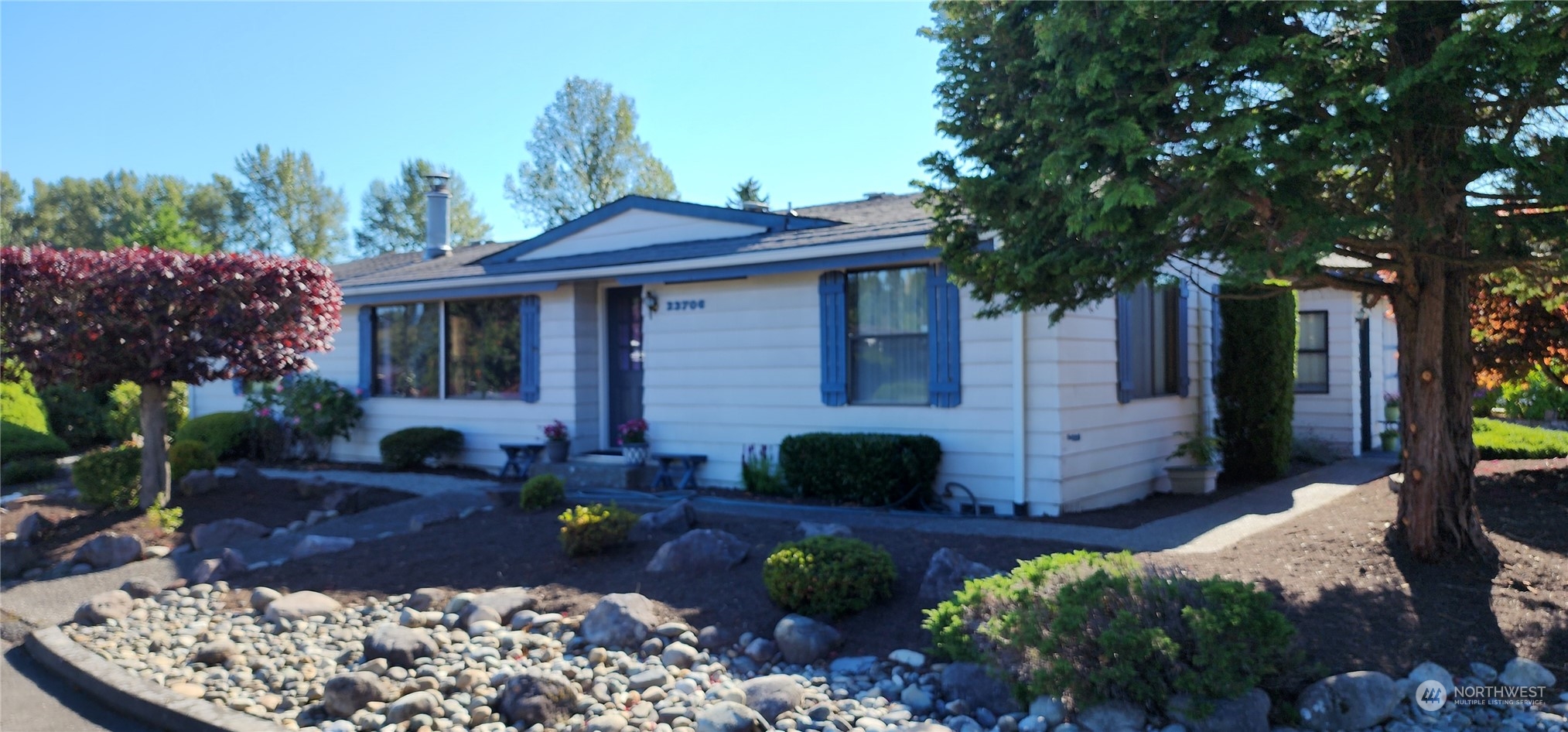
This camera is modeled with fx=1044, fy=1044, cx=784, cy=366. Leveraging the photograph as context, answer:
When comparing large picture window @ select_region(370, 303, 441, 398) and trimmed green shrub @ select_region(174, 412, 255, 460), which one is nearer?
large picture window @ select_region(370, 303, 441, 398)

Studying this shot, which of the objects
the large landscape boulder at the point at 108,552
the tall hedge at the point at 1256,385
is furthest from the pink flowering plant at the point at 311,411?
the tall hedge at the point at 1256,385

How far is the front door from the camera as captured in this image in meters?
13.3

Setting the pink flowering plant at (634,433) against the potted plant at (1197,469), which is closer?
the potted plant at (1197,469)

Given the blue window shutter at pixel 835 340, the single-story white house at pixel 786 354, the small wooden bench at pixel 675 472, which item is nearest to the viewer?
the single-story white house at pixel 786 354

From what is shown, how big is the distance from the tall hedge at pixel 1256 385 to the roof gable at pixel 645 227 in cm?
498

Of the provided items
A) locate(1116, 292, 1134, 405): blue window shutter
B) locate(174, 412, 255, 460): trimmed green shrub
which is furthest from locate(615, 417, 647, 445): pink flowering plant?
locate(174, 412, 255, 460): trimmed green shrub

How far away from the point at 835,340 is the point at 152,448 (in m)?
6.78

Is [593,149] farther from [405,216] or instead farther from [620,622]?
[620,622]

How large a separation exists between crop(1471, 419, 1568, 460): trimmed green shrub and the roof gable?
778cm

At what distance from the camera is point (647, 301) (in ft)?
40.7

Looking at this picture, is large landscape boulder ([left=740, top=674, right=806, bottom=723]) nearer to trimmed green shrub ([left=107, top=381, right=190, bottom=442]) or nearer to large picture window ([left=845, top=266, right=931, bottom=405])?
large picture window ([left=845, top=266, right=931, bottom=405])

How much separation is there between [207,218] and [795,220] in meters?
40.4

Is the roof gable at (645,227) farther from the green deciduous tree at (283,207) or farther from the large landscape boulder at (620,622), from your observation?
the green deciduous tree at (283,207)

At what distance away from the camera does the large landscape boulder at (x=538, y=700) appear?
16.3 feet
